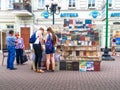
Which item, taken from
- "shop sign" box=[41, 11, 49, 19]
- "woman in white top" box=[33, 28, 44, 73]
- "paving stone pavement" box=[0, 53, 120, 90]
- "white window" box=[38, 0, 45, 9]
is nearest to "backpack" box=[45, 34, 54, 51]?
"woman in white top" box=[33, 28, 44, 73]

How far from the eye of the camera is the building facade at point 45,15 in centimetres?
4094

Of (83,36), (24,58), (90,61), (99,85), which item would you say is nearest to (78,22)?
(83,36)

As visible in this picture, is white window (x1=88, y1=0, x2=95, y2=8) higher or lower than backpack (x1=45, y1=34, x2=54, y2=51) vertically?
higher

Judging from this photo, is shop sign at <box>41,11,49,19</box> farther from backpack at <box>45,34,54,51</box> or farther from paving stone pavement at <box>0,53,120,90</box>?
paving stone pavement at <box>0,53,120,90</box>

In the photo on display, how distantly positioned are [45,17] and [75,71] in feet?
85.3

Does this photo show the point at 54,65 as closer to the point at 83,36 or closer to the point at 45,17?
the point at 83,36

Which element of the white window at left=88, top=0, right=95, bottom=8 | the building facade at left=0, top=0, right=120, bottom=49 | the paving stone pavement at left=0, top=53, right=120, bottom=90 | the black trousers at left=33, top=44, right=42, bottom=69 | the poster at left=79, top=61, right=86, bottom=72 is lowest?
the paving stone pavement at left=0, top=53, right=120, bottom=90

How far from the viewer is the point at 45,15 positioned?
4197cm

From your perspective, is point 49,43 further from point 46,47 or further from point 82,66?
point 82,66

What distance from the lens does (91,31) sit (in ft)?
56.9

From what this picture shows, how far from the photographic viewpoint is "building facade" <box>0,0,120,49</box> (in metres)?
40.9

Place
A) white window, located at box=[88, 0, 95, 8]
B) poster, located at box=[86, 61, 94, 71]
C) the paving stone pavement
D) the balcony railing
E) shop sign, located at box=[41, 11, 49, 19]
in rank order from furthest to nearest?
shop sign, located at box=[41, 11, 49, 19], white window, located at box=[88, 0, 95, 8], the balcony railing, poster, located at box=[86, 61, 94, 71], the paving stone pavement

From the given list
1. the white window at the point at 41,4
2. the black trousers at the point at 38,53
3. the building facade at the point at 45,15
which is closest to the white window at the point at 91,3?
the building facade at the point at 45,15

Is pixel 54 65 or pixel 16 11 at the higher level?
pixel 16 11
